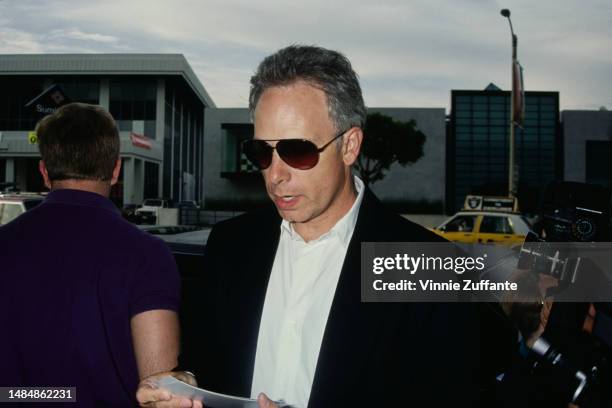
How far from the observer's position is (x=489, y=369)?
282 cm

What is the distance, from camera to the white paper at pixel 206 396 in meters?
1.34

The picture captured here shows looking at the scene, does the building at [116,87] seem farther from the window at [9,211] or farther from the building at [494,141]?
the window at [9,211]

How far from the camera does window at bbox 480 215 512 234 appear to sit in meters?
13.1

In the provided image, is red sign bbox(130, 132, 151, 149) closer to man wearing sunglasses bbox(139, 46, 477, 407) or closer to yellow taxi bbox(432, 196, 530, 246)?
yellow taxi bbox(432, 196, 530, 246)

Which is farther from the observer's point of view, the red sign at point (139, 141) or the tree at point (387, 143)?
the red sign at point (139, 141)

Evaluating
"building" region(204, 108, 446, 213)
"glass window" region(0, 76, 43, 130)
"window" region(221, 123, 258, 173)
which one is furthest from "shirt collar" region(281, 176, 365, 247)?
"glass window" region(0, 76, 43, 130)

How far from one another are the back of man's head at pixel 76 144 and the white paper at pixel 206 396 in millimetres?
924

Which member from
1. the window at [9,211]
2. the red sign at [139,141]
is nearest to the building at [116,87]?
the red sign at [139,141]

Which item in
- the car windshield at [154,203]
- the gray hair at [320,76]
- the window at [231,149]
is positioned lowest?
the car windshield at [154,203]

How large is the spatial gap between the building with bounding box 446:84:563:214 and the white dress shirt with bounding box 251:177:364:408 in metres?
45.2

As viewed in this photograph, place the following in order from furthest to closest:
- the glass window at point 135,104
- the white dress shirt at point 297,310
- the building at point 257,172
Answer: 1. the glass window at point 135,104
2. the building at point 257,172
3. the white dress shirt at point 297,310

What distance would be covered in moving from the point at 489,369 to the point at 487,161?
4632 centimetres

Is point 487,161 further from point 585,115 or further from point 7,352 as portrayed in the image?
point 7,352

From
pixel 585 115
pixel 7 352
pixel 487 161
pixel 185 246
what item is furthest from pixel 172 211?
pixel 585 115
